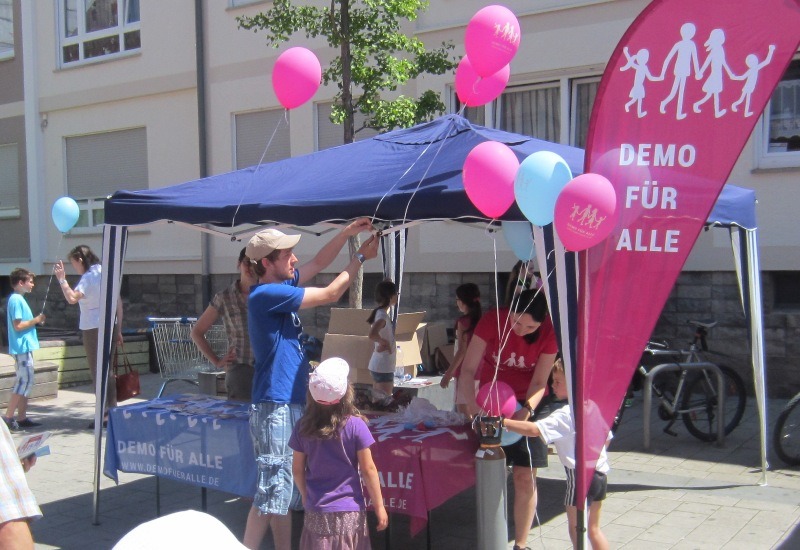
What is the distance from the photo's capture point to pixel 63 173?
1645cm

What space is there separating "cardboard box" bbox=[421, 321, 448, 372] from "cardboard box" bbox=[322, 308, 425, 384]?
5.36ft

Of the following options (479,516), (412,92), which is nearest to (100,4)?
(412,92)

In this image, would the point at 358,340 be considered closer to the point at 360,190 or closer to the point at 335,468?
the point at 360,190

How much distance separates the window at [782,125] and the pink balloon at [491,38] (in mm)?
5936

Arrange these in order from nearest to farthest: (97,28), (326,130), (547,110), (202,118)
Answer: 1. (547,110)
2. (326,130)
3. (202,118)
4. (97,28)

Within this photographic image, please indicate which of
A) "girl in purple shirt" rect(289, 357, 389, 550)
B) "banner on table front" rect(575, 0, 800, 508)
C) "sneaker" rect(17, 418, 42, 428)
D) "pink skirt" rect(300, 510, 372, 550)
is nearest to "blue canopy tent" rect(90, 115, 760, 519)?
"banner on table front" rect(575, 0, 800, 508)

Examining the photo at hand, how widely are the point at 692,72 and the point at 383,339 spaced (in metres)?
4.56

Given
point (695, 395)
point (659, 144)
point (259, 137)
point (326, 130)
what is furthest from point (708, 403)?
point (259, 137)

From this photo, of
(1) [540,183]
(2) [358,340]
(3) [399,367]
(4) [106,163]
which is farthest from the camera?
(4) [106,163]

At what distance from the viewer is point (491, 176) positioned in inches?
163

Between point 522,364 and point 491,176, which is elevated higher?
point 491,176

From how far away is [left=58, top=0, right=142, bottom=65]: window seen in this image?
1564cm

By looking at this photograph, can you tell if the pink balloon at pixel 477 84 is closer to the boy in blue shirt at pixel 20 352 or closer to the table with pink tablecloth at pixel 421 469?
the table with pink tablecloth at pixel 421 469

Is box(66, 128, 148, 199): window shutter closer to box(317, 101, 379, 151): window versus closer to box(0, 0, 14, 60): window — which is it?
box(0, 0, 14, 60): window
